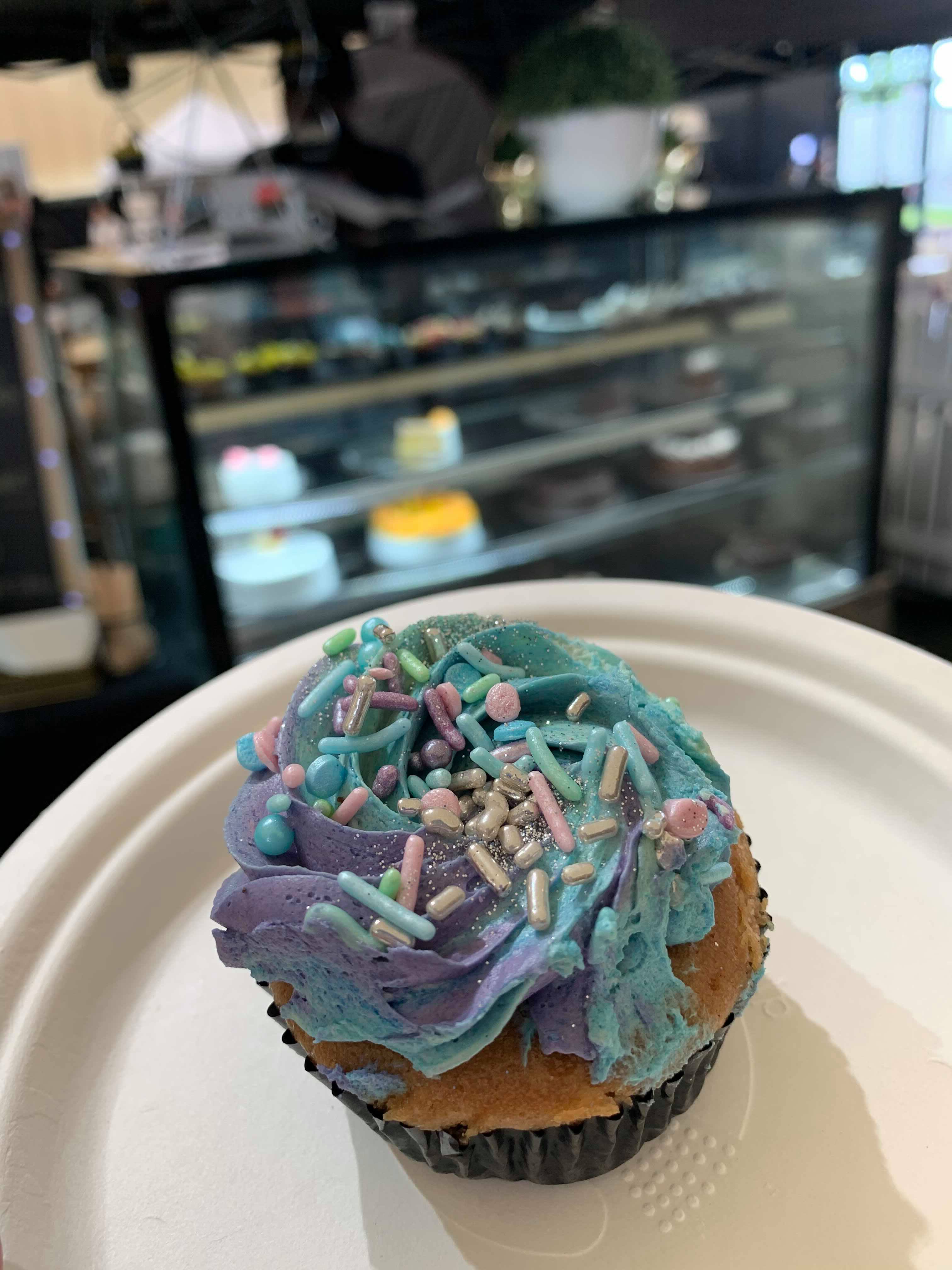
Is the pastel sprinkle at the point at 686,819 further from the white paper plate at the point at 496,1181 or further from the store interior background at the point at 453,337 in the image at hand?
the store interior background at the point at 453,337

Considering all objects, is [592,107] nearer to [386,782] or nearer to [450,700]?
[450,700]

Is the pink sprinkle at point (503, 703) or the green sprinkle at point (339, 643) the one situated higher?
the green sprinkle at point (339, 643)

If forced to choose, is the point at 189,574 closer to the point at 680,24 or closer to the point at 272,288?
the point at 272,288

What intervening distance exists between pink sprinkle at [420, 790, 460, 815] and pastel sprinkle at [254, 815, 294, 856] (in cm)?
15

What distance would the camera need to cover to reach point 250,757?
3.72 feet

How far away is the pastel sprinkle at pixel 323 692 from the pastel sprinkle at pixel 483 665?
15 centimetres

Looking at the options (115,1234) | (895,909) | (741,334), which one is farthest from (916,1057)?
(741,334)

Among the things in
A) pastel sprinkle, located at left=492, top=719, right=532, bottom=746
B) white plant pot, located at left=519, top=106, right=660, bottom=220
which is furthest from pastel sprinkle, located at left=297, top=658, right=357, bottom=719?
white plant pot, located at left=519, top=106, right=660, bottom=220

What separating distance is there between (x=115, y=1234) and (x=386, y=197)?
8.91 feet

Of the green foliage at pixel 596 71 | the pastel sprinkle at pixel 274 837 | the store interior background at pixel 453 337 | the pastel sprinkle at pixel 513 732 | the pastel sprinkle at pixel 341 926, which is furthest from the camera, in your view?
the green foliage at pixel 596 71

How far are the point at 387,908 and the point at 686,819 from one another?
0.32m

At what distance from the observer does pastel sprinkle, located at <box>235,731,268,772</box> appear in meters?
1.13

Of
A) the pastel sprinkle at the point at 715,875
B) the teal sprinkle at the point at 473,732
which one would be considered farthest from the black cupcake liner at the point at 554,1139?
the teal sprinkle at the point at 473,732

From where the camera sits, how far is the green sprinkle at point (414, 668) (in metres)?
1.17
